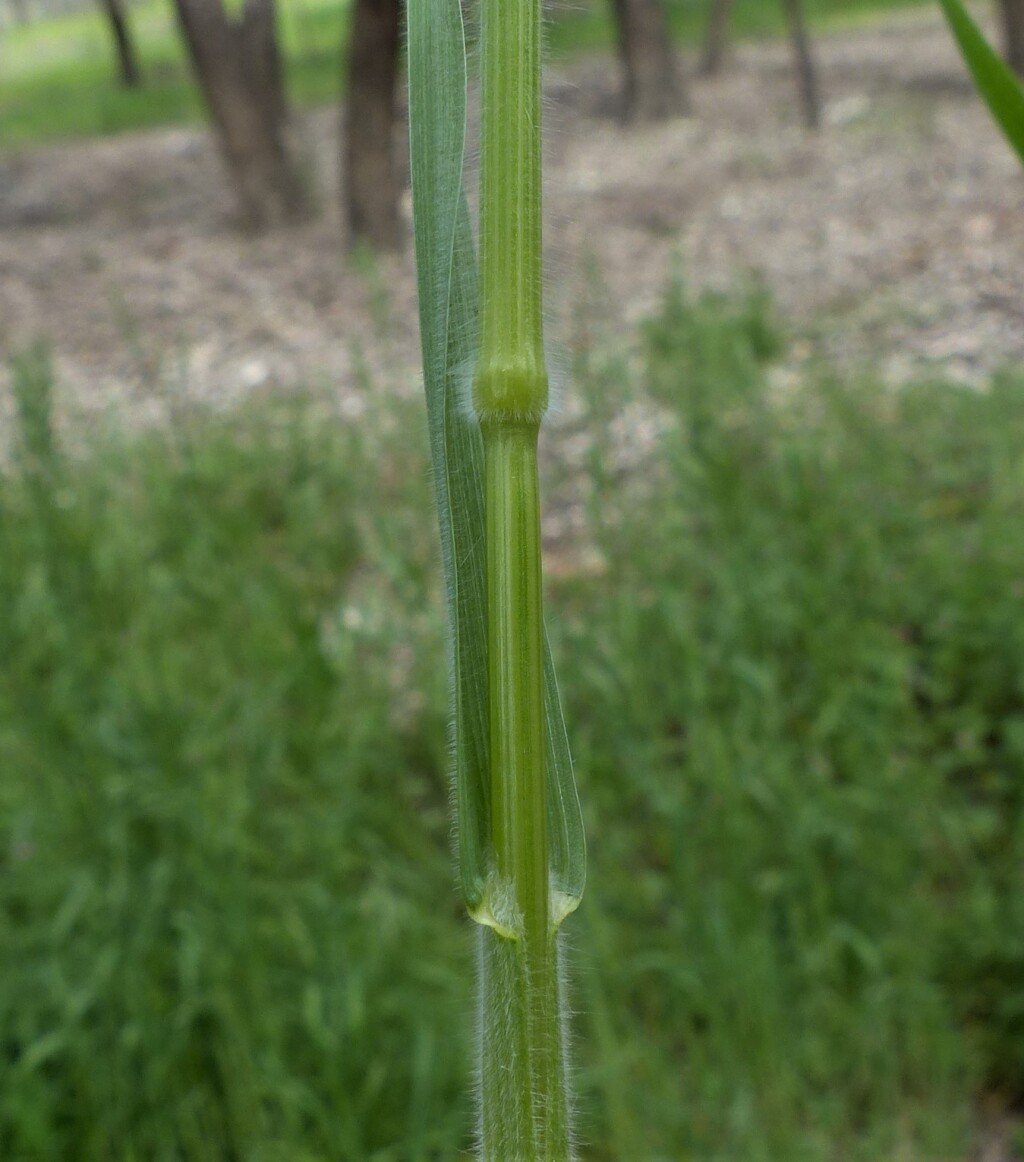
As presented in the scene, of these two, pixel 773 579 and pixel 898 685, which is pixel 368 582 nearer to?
pixel 773 579

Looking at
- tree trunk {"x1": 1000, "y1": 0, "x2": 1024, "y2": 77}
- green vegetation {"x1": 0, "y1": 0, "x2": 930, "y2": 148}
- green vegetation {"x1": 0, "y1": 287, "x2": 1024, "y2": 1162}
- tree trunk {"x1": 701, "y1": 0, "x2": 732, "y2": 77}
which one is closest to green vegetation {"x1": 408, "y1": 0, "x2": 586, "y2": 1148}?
green vegetation {"x1": 0, "y1": 287, "x2": 1024, "y2": 1162}

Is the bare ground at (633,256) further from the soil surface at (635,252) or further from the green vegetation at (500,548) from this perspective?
the green vegetation at (500,548)

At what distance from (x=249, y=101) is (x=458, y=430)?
22.1 feet

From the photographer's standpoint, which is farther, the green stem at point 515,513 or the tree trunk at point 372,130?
the tree trunk at point 372,130

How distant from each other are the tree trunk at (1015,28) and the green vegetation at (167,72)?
483 cm

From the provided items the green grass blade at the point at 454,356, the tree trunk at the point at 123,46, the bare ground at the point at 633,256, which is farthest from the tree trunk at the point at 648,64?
the green grass blade at the point at 454,356

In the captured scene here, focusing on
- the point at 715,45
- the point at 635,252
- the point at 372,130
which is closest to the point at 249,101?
the point at 372,130

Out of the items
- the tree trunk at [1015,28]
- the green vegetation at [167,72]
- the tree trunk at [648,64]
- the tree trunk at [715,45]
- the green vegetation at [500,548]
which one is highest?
the green vegetation at [500,548]

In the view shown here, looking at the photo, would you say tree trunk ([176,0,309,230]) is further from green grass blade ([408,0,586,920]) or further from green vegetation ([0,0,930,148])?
green grass blade ([408,0,586,920])

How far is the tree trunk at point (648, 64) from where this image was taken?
8.81m

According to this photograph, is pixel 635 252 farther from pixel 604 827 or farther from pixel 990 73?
pixel 990 73

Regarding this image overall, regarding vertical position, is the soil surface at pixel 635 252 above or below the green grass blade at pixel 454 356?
below

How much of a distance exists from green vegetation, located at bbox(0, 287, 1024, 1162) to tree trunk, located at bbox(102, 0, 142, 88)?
1245cm

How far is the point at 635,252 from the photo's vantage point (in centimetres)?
604
